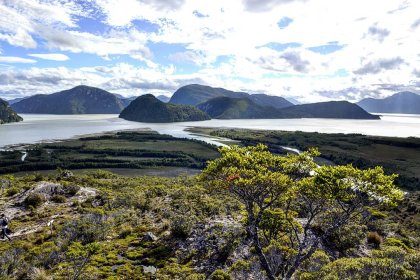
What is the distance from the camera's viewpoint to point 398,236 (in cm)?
4088

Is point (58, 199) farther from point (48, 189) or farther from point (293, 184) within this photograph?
point (293, 184)

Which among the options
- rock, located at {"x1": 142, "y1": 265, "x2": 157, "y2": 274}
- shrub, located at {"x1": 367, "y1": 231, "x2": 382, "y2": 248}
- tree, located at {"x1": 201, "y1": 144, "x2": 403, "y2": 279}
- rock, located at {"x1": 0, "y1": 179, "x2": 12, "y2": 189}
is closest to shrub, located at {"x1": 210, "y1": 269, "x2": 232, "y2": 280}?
tree, located at {"x1": 201, "y1": 144, "x2": 403, "y2": 279}

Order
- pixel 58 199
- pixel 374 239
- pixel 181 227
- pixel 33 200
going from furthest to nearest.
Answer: pixel 58 199 → pixel 33 200 → pixel 374 239 → pixel 181 227

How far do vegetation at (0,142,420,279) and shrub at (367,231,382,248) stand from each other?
0.60 m

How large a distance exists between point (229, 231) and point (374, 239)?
1719 centimetres

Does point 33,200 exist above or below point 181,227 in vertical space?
below

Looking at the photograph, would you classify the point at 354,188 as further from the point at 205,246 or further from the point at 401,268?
the point at 205,246

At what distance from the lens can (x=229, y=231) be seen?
108 ft

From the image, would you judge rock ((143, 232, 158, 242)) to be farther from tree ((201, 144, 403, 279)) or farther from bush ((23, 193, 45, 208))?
bush ((23, 193, 45, 208))

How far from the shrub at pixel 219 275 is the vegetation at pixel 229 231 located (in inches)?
3.8

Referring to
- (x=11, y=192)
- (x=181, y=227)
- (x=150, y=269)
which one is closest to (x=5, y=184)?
(x=11, y=192)

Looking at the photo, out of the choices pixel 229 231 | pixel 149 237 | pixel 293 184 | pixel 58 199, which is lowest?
pixel 149 237

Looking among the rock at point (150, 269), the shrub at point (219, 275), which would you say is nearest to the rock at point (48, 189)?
the rock at point (150, 269)

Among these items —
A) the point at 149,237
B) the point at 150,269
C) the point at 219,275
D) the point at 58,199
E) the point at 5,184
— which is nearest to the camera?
the point at 219,275
